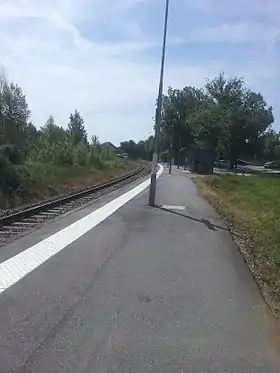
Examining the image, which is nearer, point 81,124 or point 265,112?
point 265,112

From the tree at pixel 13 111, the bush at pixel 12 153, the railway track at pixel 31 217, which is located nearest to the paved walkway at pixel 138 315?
the railway track at pixel 31 217

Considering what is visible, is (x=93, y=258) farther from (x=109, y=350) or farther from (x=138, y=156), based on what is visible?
(x=138, y=156)

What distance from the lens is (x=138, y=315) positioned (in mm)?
6910

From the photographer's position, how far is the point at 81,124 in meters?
136

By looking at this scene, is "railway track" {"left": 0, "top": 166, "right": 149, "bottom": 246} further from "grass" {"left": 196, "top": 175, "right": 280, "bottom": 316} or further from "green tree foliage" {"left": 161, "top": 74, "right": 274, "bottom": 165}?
"green tree foliage" {"left": 161, "top": 74, "right": 274, "bottom": 165}

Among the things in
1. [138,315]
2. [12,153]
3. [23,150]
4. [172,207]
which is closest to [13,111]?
[23,150]

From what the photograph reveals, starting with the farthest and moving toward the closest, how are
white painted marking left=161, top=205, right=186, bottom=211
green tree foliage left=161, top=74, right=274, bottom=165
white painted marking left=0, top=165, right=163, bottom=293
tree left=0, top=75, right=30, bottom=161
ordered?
green tree foliage left=161, top=74, right=274, bottom=165 → tree left=0, top=75, right=30, bottom=161 → white painted marking left=161, top=205, right=186, bottom=211 → white painted marking left=0, top=165, right=163, bottom=293

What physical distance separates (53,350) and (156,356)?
95 cm

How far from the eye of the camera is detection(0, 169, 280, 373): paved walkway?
542cm

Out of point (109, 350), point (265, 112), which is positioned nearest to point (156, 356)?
point (109, 350)

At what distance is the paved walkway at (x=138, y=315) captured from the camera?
5.42 meters

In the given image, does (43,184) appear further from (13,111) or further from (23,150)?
(13,111)

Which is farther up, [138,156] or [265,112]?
[265,112]

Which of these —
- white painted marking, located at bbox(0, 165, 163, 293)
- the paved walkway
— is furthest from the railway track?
the paved walkway
